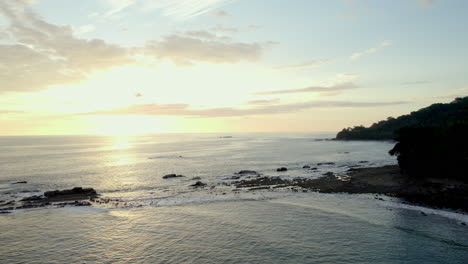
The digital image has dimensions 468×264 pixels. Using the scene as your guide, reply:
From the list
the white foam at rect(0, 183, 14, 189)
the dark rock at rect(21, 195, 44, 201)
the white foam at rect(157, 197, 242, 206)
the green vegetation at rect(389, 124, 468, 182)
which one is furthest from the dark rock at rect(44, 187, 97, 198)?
the green vegetation at rect(389, 124, 468, 182)

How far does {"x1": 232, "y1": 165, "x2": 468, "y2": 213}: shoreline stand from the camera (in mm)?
46844

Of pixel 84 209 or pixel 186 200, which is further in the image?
pixel 186 200

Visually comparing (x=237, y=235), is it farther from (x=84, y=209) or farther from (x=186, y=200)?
(x=84, y=209)

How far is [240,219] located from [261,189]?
68.7ft

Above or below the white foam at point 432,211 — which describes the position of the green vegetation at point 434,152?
above

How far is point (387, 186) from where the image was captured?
58.4 meters

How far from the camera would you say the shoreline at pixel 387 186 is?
46.8 meters

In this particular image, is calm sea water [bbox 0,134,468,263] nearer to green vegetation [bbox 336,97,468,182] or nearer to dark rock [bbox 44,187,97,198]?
dark rock [bbox 44,187,97,198]

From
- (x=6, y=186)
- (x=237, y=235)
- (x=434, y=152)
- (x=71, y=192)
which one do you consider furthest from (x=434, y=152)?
(x=6, y=186)

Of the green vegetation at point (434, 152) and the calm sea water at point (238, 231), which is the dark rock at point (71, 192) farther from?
the green vegetation at point (434, 152)

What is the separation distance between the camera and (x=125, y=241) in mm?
34562

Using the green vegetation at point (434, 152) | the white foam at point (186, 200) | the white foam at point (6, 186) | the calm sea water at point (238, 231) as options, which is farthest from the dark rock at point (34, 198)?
the green vegetation at point (434, 152)

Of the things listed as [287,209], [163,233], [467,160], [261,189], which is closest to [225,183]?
[261,189]

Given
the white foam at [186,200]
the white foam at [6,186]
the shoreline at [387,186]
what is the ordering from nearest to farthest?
the shoreline at [387,186] → the white foam at [186,200] → the white foam at [6,186]
